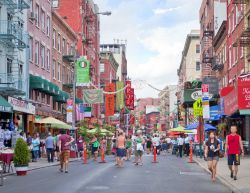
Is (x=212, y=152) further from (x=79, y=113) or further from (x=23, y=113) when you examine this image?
(x=79, y=113)

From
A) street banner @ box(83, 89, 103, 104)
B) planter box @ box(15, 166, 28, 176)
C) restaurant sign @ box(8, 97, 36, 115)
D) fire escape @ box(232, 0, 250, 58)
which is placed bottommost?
planter box @ box(15, 166, 28, 176)

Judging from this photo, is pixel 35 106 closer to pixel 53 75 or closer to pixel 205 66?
pixel 53 75

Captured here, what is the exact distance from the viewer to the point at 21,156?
1956 cm

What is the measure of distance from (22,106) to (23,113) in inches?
87.2

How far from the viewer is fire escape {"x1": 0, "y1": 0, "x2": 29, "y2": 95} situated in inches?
1277

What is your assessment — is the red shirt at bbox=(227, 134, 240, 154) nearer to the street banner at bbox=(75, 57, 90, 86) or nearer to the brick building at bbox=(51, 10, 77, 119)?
the street banner at bbox=(75, 57, 90, 86)

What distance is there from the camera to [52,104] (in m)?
48.2

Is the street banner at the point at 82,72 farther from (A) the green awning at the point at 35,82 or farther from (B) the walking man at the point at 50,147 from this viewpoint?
(B) the walking man at the point at 50,147

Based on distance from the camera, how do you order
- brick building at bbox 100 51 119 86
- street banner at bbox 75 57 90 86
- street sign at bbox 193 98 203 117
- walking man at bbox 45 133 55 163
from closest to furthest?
walking man at bbox 45 133 55 163 → street sign at bbox 193 98 203 117 → street banner at bbox 75 57 90 86 → brick building at bbox 100 51 119 86

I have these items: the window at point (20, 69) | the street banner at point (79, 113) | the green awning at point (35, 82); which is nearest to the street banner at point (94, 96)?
the street banner at point (79, 113)

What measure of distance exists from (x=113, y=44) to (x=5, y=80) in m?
108

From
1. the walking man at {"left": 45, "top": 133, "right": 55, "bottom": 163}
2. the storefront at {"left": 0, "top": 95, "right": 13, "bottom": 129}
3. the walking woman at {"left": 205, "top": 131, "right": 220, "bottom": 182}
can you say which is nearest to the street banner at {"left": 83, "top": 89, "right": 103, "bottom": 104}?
the storefront at {"left": 0, "top": 95, "right": 13, "bottom": 129}

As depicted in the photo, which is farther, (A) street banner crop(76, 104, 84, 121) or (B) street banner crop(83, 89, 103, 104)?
(A) street banner crop(76, 104, 84, 121)

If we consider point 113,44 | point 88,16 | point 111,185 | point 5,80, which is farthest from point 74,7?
point 113,44
